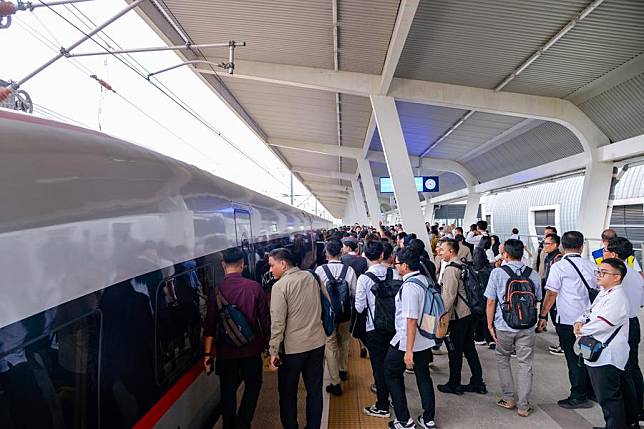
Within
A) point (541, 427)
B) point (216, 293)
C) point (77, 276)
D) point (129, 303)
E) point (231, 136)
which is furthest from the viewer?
point (231, 136)

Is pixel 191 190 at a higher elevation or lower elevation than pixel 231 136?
lower

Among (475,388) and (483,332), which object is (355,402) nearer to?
(475,388)

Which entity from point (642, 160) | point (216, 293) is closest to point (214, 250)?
point (216, 293)

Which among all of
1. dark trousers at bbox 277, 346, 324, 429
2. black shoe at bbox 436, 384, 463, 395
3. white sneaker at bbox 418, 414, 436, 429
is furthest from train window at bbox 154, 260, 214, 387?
black shoe at bbox 436, 384, 463, 395

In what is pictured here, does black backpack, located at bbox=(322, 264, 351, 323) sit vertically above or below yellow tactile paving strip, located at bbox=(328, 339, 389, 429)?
above

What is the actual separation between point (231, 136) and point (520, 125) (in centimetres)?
1095

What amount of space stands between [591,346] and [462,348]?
135 centimetres

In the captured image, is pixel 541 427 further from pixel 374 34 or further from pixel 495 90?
pixel 495 90

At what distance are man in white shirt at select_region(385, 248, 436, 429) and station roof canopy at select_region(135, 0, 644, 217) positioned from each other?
4.52m

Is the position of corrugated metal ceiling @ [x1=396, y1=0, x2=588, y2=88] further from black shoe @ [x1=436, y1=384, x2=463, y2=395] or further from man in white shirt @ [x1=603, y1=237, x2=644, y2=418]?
black shoe @ [x1=436, y1=384, x2=463, y2=395]

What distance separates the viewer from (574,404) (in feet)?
13.4

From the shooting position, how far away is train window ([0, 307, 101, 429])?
138cm

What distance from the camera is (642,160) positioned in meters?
9.54

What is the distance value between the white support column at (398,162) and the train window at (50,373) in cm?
911
